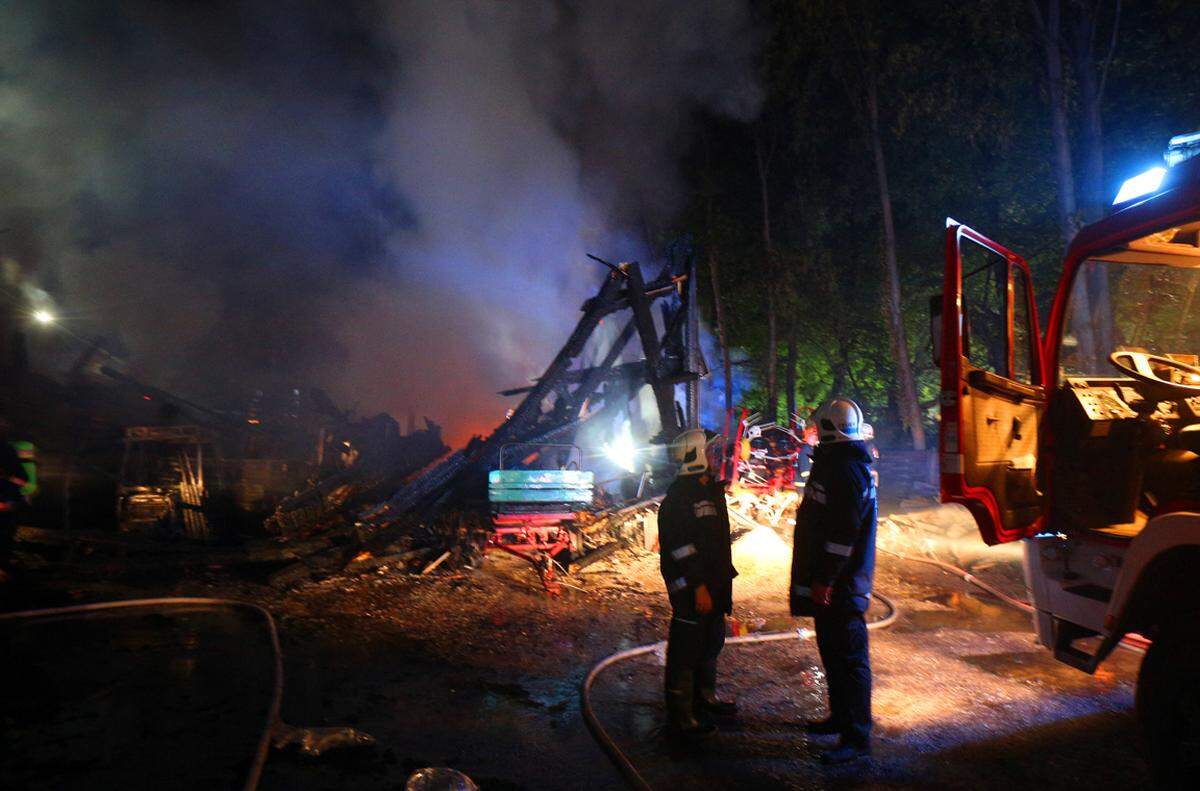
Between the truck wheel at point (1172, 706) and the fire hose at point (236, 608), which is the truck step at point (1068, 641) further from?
the fire hose at point (236, 608)

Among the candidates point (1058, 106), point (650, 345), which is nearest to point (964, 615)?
point (650, 345)

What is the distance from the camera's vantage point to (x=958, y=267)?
3631 millimetres

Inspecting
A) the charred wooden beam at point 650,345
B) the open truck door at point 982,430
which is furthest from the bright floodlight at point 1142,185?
the charred wooden beam at point 650,345

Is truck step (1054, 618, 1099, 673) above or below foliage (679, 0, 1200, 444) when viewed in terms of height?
below

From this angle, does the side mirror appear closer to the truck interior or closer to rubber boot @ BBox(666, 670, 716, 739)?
the truck interior

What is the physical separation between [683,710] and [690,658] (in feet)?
0.99

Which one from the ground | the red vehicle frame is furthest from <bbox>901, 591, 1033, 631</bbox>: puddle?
the red vehicle frame

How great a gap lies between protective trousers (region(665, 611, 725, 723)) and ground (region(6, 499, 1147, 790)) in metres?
0.26

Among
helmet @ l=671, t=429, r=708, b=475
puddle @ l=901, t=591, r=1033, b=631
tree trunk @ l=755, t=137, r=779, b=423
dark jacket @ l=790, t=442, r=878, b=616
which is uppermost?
tree trunk @ l=755, t=137, r=779, b=423

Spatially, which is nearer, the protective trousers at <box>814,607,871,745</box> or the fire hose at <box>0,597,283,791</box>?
the fire hose at <box>0,597,283,791</box>

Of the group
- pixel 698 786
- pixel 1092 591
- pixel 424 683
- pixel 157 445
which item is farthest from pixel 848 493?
pixel 157 445

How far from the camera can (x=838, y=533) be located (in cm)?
347

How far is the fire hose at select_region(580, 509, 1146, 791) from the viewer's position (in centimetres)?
316

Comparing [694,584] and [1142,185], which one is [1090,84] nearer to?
[1142,185]
